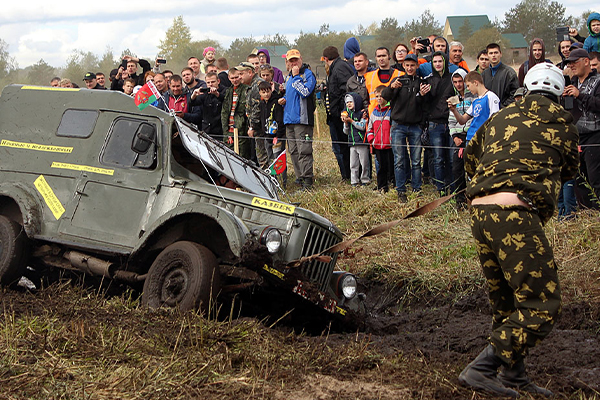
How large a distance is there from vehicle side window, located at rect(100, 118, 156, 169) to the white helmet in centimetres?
407

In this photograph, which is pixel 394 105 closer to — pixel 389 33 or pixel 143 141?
pixel 143 141

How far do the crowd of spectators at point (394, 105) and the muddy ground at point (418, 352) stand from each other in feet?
8.41

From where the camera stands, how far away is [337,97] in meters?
12.4

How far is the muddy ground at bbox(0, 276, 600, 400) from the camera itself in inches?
177

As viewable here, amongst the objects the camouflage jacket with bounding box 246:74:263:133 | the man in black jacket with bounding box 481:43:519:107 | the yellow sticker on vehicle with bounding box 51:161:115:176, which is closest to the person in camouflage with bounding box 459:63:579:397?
the yellow sticker on vehicle with bounding box 51:161:115:176

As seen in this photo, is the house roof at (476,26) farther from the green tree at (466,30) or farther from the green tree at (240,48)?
the green tree at (240,48)

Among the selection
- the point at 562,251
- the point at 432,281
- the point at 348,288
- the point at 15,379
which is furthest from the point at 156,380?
the point at 562,251

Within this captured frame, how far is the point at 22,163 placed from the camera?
8211 millimetres

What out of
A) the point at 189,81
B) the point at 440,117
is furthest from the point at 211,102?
the point at 440,117

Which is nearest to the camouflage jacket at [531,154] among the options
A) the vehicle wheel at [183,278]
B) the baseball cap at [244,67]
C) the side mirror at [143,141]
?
the vehicle wheel at [183,278]

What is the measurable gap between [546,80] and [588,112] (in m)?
4.38

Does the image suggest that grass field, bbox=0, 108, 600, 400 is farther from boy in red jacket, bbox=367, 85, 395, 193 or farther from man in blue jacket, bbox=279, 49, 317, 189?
man in blue jacket, bbox=279, 49, 317, 189

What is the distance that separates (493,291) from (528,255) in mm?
521

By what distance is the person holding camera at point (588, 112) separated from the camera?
860 centimetres
